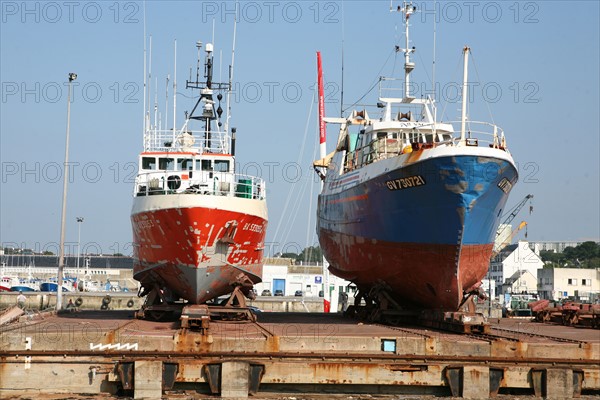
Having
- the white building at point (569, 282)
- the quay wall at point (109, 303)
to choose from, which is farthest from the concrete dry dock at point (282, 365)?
the white building at point (569, 282)

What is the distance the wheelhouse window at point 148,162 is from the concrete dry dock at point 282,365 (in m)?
13.1

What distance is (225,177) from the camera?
94.4 feet

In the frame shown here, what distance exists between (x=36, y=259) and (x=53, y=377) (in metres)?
137

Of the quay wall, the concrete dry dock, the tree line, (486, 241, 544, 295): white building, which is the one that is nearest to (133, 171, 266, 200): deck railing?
the concrete dry dock

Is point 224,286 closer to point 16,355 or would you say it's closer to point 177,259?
point 177,259

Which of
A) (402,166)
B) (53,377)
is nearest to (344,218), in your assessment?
(402,166)

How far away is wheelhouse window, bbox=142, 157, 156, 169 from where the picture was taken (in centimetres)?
3141

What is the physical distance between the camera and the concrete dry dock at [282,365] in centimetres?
1797

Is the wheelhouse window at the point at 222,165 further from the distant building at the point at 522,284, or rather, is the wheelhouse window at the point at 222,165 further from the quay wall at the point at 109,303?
the distant building at the point at 522,284

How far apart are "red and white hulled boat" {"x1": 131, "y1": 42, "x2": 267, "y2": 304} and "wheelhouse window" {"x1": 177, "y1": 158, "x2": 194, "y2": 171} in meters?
0.04

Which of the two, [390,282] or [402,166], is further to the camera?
[390,282]

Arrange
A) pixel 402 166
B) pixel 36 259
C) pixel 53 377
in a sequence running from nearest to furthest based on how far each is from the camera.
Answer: pixel 53 377 → pixel 402 166 → pixel 36 259

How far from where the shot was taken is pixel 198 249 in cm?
2502

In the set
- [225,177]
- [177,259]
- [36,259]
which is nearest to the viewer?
[177,259]
